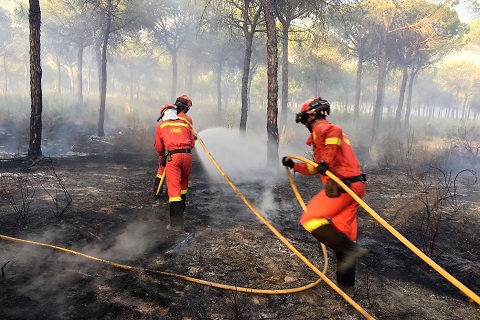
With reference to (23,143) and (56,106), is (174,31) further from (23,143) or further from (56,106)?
(23,143)

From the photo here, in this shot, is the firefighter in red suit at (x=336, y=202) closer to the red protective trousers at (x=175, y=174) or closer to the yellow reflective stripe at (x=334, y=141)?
the yellow reflective stripe at (x=334, y=141)

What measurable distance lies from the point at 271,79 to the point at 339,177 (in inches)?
256

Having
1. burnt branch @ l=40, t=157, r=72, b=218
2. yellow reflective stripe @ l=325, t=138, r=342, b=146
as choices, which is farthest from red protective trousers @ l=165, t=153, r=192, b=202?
yellow reflective stripe @ l=325, t=138, r=342, b=146

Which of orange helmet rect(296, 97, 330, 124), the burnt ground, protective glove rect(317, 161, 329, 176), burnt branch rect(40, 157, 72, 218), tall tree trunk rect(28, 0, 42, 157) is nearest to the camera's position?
the burnt ground

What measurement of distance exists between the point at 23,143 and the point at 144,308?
11605 mm

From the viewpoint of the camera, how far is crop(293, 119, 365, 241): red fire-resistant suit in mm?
3051

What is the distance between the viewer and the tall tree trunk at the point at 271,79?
8.85 meters

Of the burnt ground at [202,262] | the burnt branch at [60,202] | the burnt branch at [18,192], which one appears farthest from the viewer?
the burnt branch at [18,192]

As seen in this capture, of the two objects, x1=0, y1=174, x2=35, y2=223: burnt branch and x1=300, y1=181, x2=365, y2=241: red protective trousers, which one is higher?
x1=300, y1=181, x2=365, y2=241: red protective trousers

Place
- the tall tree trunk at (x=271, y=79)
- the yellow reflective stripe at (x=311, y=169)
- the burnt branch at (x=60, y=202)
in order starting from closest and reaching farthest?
the yellow reflective stripe at (x=311, y=169) < the burnt branch at (x=60, y=202) < the tall tree trunk at (x=271, y=79)

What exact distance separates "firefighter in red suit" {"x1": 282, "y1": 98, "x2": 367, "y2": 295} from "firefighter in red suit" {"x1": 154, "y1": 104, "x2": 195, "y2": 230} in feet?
7.09

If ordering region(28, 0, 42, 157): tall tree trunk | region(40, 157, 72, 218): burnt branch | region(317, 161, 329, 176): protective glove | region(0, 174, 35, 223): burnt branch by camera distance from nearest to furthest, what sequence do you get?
region(317, 161, 329, 176): protective glove → region(40, 157, 72, 218): burnt branch → region(0, 174, 35, 223): burnt branch → region(28, 0, 42, 157): tall tree trunk

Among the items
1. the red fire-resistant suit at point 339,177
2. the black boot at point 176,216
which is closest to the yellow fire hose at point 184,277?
the red fire-resistant suit at point 339,177

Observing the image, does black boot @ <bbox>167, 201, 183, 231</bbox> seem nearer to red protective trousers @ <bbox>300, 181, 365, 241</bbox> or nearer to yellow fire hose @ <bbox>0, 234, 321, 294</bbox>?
yellow fire hose @ <bbox>0, 234, 321, 294</bbox>
